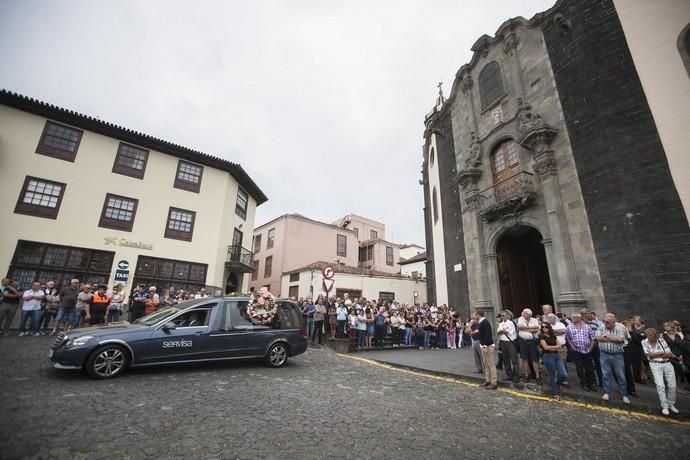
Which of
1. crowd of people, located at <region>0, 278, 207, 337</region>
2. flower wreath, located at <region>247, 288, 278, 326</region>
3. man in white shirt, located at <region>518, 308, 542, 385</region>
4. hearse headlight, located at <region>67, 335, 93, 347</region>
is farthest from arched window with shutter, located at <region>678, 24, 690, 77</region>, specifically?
crowd of people, located at <region>0, 278, 207, 337</region>

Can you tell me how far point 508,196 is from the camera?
14211 mm

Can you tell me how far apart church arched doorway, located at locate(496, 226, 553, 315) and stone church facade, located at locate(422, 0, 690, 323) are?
Answer: 6 centimetres

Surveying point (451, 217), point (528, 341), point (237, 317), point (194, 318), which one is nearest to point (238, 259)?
point (451, 217)

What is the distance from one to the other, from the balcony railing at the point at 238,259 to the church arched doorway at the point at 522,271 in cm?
1736

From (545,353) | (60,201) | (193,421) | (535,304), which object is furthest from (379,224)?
(193,421)

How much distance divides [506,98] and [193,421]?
18.0 meters

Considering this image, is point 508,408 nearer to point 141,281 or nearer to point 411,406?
point 411,406

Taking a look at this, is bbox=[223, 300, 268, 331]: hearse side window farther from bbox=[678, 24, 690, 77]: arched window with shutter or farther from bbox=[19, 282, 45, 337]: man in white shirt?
bbox=[678, 24, 690, 77]: arched window with shutter

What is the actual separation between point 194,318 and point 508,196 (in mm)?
13857

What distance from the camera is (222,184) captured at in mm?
22344

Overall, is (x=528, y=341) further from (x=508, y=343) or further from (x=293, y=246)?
(x=293, y=246)

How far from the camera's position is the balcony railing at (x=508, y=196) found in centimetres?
1330

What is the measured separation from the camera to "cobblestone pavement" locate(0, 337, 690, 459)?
353cm

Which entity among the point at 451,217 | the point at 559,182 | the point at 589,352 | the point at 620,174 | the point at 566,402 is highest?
the point at 451,217
